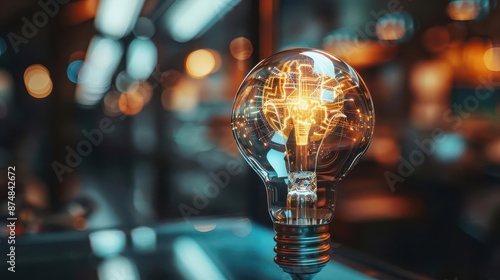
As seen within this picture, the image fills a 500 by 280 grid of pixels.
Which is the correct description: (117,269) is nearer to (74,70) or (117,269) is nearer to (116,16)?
(74,70)

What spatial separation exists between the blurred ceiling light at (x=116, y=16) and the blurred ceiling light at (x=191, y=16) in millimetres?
106

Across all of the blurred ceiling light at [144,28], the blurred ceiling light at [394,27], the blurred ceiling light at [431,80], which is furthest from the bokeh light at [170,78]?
the blurred ceiling light at [431,80]

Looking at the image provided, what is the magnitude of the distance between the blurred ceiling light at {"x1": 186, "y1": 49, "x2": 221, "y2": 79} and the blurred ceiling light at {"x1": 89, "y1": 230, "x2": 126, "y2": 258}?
1.81ft

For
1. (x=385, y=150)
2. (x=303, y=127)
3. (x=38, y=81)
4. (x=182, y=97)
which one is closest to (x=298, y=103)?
(x=303, y=127)

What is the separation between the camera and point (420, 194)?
1003 mm

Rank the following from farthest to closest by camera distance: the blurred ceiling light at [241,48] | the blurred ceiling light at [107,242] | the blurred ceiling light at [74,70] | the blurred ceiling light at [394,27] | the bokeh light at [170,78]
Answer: the blurred ceiling light at [241,48] → the bokeh light at [170,78] → the blurred ceiling light at [74,70] → the blurred ceiling light at [107,242] → the blurred ceiling light at [394,27]

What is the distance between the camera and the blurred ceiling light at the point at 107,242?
1338 mm

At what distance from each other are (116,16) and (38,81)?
0.98 ft

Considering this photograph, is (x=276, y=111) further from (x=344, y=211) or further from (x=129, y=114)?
(x=129, y=114)

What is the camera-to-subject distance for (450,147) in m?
0.92

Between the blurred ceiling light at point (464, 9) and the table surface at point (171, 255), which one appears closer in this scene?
the blurred ceiling light at point (464, 9)

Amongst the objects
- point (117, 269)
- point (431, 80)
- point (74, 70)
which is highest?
point (74, 70)

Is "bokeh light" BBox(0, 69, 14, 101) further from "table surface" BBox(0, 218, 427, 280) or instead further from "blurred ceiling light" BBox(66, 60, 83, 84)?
"table surface" BBox(0, 218, 427, 280)

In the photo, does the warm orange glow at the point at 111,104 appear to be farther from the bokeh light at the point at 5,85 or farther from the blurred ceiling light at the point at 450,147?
the blurred ceiling light at the point at 450,147
